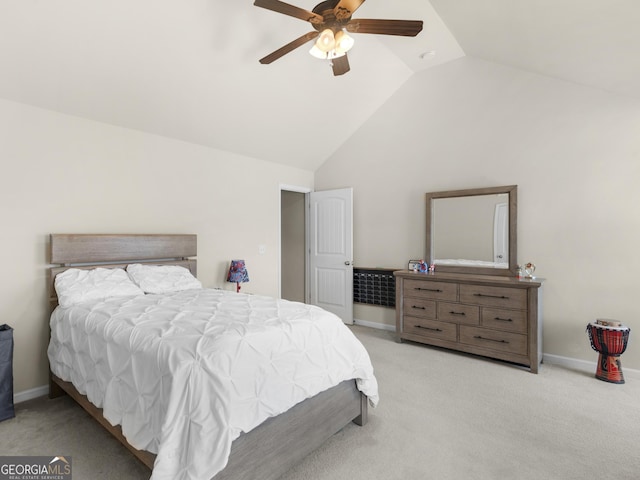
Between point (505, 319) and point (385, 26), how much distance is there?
2.88 meters

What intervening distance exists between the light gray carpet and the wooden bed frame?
0.15 metres

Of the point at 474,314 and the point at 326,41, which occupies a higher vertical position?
the point at 326,41

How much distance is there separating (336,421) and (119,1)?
10.3 feet

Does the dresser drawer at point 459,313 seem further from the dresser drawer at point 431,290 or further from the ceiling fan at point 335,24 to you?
the ceiling fan at point 335,24

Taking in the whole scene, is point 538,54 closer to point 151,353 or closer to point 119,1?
point 119,1

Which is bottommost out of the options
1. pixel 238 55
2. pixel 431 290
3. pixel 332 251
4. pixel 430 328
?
pixel 430 328

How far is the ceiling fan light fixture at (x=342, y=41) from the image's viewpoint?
85.2 inches

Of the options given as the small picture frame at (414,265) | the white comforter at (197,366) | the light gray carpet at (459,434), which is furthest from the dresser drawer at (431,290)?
the white comforter at (197,366)

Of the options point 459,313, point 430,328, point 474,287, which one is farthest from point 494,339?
point 430,328

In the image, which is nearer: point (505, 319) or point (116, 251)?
point (116, 251)

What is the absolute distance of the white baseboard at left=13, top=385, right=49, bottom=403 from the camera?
2.60m

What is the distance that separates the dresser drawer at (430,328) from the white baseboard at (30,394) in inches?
140

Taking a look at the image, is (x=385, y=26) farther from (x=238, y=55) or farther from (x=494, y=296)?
(x=494, y=296)

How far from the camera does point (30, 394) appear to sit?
266cm
